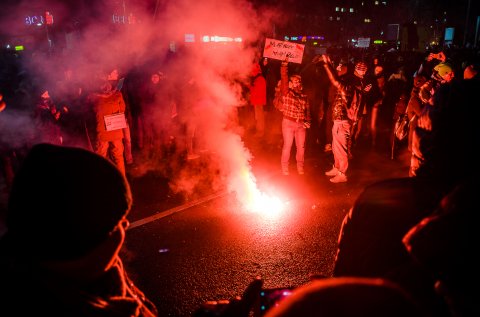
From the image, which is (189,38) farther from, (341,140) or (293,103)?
(341,140)

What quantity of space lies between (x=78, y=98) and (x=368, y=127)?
8.92m

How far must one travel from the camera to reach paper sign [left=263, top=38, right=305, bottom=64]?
7.62 m

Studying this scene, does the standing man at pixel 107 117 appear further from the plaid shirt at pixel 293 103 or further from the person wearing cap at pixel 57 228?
the person wearing cap at pixel 57 228

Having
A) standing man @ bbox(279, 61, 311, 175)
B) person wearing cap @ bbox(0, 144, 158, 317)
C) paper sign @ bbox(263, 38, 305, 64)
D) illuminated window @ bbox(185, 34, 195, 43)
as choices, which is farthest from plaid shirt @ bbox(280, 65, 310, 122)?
illuminated window @ bbox(185, 34, 195, 43)

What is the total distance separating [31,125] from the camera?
21.8 ft

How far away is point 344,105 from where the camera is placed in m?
6.98

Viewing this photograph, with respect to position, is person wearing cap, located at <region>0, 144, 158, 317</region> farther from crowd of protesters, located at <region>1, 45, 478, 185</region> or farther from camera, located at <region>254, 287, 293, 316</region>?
crowd of protesters, located at <region>1, 45, 478, 185</region>

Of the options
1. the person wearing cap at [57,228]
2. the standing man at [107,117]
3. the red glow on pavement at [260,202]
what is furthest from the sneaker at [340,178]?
the person wearing cap at [57,228]

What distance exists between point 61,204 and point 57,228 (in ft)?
0.29

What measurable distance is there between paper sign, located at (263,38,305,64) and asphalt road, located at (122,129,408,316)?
250 cm

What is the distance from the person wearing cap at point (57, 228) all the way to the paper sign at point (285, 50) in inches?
266

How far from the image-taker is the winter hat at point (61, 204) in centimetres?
130

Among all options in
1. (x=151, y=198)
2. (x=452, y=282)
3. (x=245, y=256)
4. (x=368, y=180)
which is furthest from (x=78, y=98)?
(x=452, y=282)

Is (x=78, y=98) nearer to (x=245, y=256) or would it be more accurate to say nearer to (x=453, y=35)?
(x=245, y=256)
